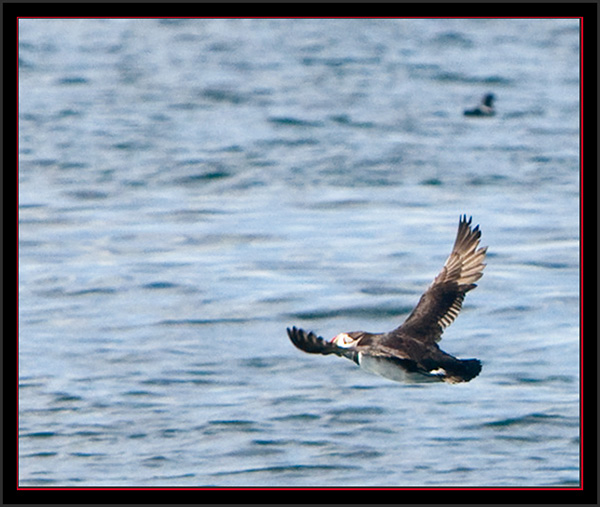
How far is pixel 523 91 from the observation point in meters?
22.6

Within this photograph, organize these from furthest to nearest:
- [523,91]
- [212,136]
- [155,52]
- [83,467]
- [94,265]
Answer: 1. [155,52]
2. [523,91]
3. [212,136]
4. [94,265]
5. [83,467]

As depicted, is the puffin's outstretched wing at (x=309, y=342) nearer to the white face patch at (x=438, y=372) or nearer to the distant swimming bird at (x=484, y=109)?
the white face patch at (x=438, y=372)

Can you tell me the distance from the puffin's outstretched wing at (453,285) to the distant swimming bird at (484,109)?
11.4 m

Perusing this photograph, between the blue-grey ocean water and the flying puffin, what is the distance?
5.69 ft

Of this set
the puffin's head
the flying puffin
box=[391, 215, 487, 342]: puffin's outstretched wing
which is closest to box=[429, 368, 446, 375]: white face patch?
the flying puffin

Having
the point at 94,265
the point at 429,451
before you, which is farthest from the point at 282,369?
the point at 94,265

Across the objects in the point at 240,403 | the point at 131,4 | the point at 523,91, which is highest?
the point at 523,91

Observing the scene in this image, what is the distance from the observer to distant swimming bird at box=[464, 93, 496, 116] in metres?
20.5

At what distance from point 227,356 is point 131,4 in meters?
4.51

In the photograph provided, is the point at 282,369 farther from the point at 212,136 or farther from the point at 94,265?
the point at 212,136

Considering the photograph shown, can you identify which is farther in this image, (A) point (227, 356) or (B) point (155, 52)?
(B) point (155, 52)

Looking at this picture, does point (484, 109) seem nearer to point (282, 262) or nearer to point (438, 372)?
point (282, 262)

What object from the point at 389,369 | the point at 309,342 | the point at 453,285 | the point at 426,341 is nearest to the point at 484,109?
the point at 453,285

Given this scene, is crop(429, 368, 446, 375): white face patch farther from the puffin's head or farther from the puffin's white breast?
the puffin's head
